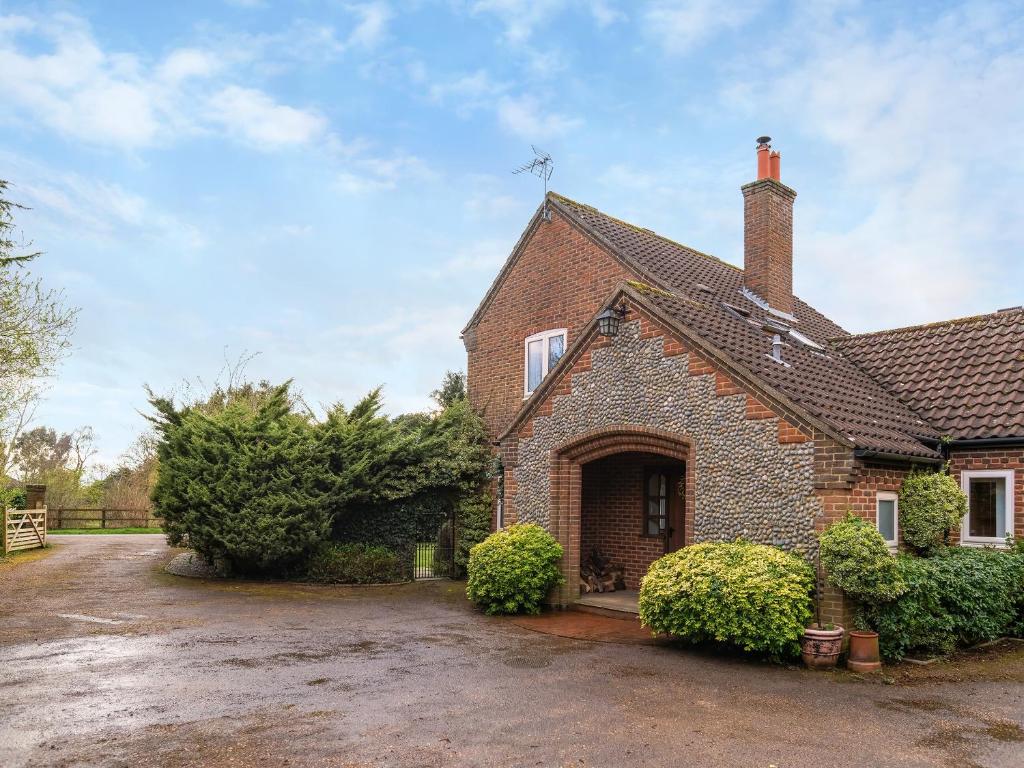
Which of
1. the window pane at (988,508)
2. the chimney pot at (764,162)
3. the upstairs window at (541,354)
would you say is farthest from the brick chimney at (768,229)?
the window pane at (988,508)

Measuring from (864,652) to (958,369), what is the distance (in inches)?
292

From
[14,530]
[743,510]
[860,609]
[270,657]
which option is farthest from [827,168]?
[14,530]

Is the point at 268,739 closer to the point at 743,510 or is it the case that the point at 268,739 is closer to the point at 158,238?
the point at 743,510

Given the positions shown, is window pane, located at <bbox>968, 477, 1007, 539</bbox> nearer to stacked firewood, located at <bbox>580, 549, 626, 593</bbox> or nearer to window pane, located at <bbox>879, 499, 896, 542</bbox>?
window pane, located at <bbox>879, 499, 896, 542</bbox>

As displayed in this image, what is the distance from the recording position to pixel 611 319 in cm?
1278

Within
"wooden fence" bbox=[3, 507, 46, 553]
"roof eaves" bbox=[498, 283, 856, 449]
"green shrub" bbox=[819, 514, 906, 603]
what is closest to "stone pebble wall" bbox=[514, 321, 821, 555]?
"roof eaves" bbox=[498, 283, 856, 449]

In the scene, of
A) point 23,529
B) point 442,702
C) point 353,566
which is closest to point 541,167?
point 353,566

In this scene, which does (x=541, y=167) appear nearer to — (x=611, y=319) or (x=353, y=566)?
(x=611, y=319)

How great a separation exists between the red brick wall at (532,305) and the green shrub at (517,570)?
4933 millimetres

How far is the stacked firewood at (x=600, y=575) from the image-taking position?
48.4ft

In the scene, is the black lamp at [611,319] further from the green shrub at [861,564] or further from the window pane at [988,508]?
the window pane at [988,508]

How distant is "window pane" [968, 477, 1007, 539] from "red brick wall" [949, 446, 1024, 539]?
190mm

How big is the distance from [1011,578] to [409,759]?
9290 mm

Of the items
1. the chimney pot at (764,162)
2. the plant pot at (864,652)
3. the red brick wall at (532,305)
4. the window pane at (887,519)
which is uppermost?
the chimney pot at (764,162)
